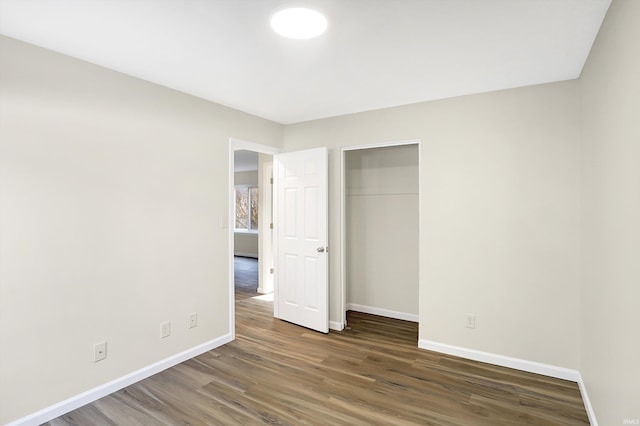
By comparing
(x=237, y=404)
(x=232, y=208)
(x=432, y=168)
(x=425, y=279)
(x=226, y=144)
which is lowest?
(x=237, y=404)

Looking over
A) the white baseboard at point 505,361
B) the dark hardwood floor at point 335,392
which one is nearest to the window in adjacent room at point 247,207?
the dark hardwood floor at point 335,392

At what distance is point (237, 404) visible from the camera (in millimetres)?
2400

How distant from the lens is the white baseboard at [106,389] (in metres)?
2.15

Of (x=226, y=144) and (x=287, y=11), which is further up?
(x=287, y=11)

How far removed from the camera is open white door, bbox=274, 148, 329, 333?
12.4ft

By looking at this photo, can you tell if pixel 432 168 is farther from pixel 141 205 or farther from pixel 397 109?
pixel 141 205

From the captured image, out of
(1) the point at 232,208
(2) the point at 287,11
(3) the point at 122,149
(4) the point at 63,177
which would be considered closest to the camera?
(2) the point at 287,11

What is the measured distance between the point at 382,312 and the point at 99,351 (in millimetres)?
3103

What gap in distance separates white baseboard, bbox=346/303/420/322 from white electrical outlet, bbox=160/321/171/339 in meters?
2.43

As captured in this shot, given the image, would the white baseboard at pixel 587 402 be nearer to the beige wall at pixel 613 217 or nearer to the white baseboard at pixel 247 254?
the beige wall at pixel 613 217

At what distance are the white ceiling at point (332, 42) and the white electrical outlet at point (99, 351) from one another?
80.4 inches

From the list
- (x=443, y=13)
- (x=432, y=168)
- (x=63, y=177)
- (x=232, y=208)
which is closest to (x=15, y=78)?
(x=63, y=177)

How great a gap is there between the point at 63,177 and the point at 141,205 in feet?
1.85

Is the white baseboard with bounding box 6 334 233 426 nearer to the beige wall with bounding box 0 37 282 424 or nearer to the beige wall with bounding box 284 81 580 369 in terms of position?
the beige wall with bounding box 0 37 282 424
